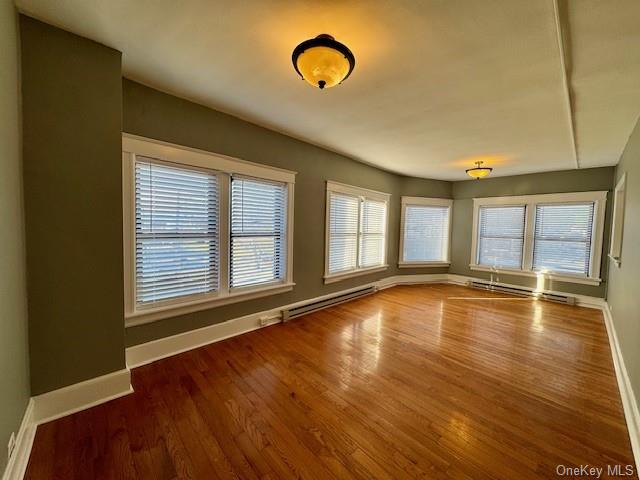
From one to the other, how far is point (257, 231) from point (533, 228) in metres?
5.47

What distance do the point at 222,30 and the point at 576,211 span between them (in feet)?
20.5

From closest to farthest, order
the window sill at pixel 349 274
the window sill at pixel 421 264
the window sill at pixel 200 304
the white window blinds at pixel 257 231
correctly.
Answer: the window sill at pixel 200 304 < the white window blinds at pixel 257 231 < the window sill at pixel 349 274 < the window sill at pixel 421 264

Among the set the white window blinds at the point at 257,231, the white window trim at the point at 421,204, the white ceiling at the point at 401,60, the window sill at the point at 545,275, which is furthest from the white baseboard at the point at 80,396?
the window sill at the point at 545,275

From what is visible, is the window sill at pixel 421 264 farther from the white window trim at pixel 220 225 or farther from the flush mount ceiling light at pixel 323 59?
the flush mount ceiling light at pixel 323 59

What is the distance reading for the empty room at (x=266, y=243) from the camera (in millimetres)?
1456

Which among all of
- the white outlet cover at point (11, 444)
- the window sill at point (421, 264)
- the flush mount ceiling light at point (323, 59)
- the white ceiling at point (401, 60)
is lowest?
the white outlet cover at point (11, 444)

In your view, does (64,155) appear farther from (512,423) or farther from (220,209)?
(512,423)

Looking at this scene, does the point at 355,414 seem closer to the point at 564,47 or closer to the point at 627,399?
the point at 627,399

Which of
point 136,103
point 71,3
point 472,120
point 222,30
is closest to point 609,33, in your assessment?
point 472,120

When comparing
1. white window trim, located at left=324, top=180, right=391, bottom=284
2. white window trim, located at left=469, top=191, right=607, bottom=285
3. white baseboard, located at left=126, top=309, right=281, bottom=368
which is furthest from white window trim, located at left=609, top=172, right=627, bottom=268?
white baseboard, located at left=126, top=309, right=281, bottom=368

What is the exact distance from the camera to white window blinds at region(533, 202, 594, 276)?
15.3 feet

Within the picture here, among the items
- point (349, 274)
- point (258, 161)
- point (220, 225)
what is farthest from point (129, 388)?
point (349, 274)

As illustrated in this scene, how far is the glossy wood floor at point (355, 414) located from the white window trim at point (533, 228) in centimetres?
211

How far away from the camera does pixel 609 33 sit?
151 centimetres
